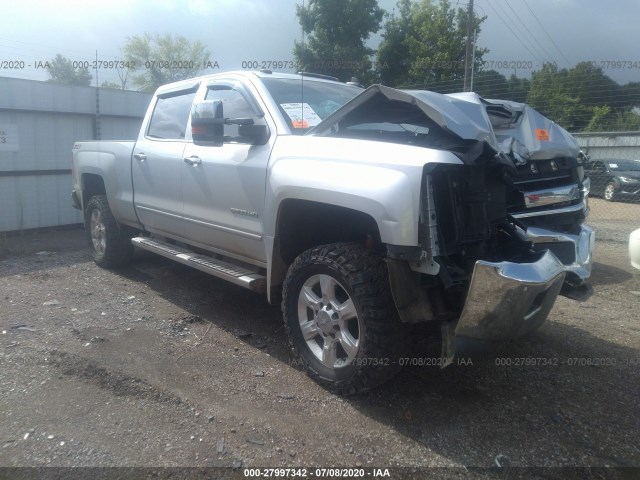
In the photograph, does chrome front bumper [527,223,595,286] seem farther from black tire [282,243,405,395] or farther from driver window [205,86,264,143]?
driver window [205,86,264,143]

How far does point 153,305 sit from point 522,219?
355 cm

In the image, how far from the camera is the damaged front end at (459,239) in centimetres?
291

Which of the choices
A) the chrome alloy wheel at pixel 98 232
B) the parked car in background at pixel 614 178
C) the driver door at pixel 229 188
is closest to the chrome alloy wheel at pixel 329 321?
the driver door at pixel 229 188

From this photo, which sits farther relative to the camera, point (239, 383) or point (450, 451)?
point (239, 383)

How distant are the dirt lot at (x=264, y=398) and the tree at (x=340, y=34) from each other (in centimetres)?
919

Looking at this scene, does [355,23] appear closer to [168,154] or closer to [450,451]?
[168,154]


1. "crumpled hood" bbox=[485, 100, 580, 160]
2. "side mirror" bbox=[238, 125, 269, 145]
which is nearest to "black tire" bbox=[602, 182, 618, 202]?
"crumpled hood" bbox=[485, 100, 580, 160]

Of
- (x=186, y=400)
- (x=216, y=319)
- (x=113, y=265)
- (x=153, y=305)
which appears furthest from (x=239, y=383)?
(x=113, y=265)

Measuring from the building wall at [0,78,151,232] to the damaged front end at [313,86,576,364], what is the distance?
6702 millimetres

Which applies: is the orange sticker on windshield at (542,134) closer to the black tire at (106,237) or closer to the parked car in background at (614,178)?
the black tire at (106,237)

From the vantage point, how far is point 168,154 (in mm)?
5109

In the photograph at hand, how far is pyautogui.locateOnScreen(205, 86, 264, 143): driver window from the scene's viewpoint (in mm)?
4316

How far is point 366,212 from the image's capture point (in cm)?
314

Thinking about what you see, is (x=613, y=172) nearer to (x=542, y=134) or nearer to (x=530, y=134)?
(x=542, y=134)
